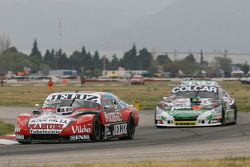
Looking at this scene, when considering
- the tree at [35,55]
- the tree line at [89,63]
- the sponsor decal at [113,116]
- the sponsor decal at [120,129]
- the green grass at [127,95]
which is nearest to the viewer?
the sponsor decal at [113,116]

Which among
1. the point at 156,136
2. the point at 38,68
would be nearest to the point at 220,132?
the point at 156,136

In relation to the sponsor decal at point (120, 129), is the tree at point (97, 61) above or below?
below

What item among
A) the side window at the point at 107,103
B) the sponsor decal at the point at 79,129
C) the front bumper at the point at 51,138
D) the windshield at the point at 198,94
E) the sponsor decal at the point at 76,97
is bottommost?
the front bumper at the point at 51,138

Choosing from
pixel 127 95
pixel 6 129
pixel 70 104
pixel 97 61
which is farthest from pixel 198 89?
pixel 97 61

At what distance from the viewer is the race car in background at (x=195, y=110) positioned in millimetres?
24469

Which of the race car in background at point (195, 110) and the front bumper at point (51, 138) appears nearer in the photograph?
the front bumper at point (51, 138)

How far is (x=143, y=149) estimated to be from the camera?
15.7m

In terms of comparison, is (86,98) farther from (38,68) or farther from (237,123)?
(38,68)

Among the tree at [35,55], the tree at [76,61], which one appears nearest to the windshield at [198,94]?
the tree at [76,61]

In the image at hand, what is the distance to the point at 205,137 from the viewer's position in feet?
65.3

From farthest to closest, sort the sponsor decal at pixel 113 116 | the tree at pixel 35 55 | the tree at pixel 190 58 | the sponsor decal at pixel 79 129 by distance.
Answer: the tree at pixel 190 58, the tree at pixel 35 55, the sponsor decal at pixel 113 116, the sponsor decal at pixel 79 129

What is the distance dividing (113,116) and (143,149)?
3750 mm

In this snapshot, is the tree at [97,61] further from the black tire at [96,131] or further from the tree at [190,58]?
the black tire at [96,131]

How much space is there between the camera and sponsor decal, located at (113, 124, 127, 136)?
760 inches
